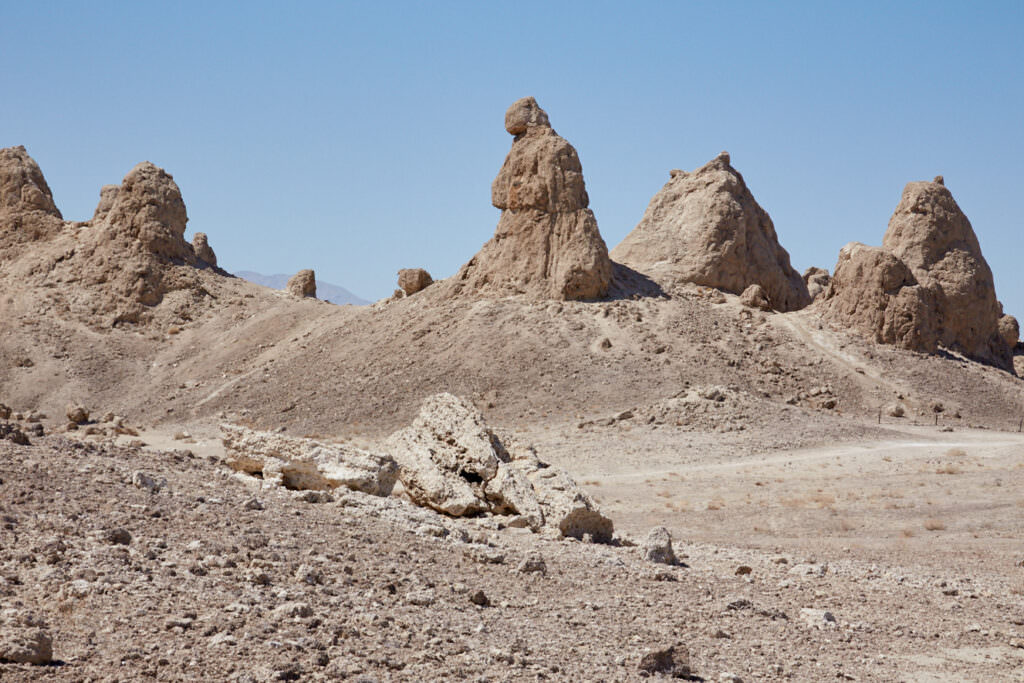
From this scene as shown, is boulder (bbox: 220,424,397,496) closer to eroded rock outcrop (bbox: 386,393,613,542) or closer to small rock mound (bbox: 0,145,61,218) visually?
eroded rock outcrop (bbox: 386,393,613,542)

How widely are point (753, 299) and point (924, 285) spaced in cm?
632

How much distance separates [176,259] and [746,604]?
142ft

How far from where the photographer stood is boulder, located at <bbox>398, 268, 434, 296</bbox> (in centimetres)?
4253

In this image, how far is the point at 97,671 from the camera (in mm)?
5871

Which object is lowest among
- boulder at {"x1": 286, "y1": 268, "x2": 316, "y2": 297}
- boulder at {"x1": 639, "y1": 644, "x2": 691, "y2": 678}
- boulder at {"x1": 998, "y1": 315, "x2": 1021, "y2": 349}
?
boulder at {"x1": 639, "y1": 644, "x2": 691, "y2": 678}

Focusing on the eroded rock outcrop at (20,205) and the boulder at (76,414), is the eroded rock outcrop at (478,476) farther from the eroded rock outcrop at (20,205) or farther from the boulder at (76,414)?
the eroded rock outcrop at (20,205)

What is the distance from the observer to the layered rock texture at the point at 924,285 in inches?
1442

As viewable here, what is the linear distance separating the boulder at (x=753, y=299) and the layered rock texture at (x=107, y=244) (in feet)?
82.4

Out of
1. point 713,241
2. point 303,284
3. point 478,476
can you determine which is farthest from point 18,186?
point 478,476

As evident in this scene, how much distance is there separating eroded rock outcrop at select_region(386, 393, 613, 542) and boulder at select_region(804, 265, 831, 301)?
1554 inches

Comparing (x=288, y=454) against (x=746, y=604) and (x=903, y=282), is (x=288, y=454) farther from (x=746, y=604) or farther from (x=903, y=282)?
(x=903, y=282)

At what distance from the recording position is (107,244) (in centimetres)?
4672

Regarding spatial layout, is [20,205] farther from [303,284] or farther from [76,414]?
[76,414]

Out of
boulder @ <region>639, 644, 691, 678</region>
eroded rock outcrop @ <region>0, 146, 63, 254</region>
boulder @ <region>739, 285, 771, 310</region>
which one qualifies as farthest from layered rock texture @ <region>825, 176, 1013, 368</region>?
eroded rock outcrop @ <region>0, 146, 63, 254</region>
